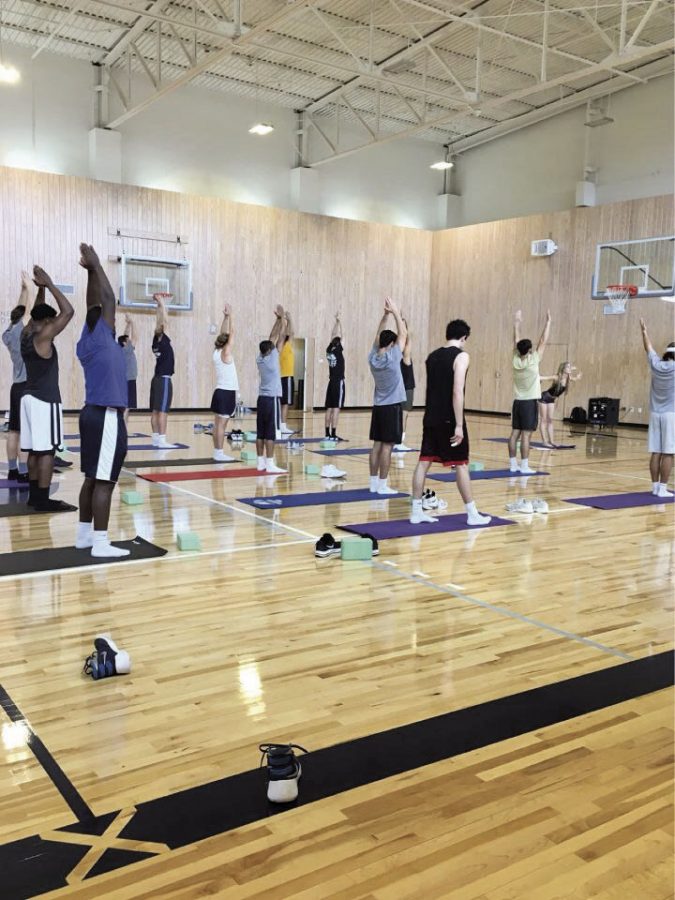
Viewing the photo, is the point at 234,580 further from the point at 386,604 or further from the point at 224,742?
the point at 224,742

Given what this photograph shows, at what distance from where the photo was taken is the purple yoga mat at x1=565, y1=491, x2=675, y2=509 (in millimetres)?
6652

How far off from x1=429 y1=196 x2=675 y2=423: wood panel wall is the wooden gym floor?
10.9 m

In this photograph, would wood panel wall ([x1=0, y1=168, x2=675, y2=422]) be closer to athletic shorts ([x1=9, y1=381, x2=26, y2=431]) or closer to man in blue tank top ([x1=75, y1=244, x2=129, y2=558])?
athletic shorts ([x1=9, y1=381, x2=26, y2=431])

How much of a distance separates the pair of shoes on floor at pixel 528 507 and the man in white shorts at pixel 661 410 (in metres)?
1.37

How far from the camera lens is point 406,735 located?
2406mm

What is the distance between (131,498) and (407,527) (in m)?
2.22

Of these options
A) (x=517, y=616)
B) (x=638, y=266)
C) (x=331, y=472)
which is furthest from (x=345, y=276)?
(x=517, y=616)

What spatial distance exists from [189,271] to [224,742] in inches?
548

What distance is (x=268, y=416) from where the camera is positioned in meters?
7.74

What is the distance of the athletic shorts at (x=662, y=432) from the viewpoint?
6789 mm

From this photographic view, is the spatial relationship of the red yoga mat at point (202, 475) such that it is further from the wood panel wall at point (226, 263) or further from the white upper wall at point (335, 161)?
the white upper wall at point (335, 161)

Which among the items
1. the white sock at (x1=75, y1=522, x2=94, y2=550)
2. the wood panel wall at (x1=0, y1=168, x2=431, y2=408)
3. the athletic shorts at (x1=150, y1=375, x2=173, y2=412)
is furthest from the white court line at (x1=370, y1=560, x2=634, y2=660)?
the wood panel wall at (x1=0, y1=168, x2=431, y2=408)

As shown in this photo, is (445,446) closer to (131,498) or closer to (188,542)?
(188,542)

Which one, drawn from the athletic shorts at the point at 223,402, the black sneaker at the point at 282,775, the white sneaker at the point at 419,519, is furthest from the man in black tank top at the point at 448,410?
the black sneaker at the point at 282,775
